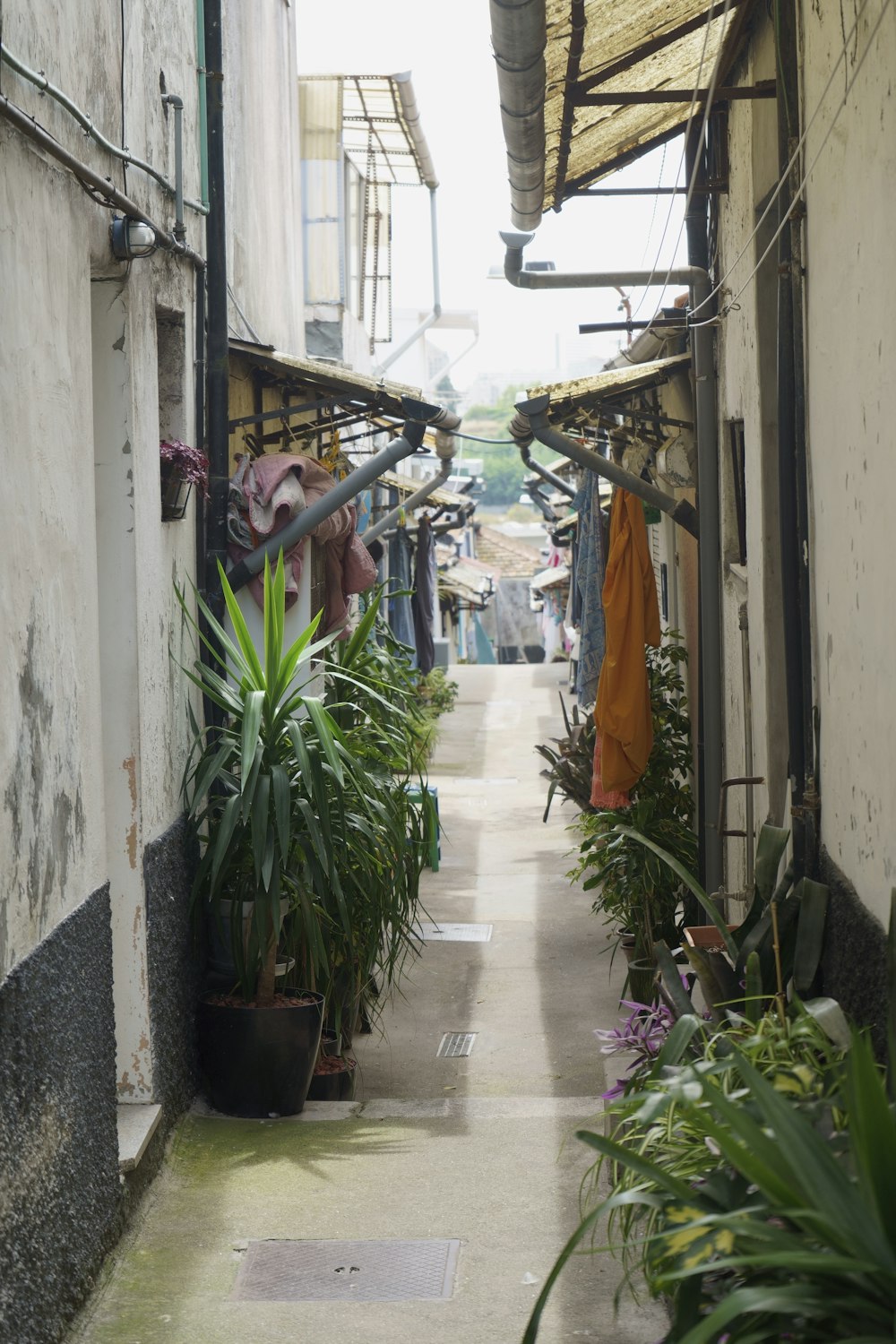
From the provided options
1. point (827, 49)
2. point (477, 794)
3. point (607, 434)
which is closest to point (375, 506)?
point (477, 794)

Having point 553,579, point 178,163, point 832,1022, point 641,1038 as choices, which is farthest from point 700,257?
point 553,579

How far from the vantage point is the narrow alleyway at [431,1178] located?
3723 mm

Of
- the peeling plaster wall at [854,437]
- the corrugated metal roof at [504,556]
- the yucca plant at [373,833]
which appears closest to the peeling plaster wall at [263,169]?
the yucca plant at [373,833]

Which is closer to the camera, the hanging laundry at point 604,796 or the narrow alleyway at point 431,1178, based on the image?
the narrow alleyway at point 431,1178

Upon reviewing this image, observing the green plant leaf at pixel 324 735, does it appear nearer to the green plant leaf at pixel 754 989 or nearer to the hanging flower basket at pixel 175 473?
the hanging flower basket at pixel 175 473

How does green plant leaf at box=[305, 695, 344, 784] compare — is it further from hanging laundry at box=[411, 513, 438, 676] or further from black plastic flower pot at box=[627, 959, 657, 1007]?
hanging laundry at box=[411, 513, 438, 676]

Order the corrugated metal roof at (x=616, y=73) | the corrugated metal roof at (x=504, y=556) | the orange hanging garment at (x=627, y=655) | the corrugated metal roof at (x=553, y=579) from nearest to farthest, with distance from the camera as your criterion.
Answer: the corrugated metal roof at (x=616, y=73) → the orange hanging garment at (x=627, y=655) → the corrugated metal roof at (x=553, y=579) → the corrugated metal roof at (x=504, y=556)

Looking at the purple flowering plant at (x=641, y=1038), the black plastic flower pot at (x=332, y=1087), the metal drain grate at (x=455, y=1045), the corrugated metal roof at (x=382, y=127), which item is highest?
the corrugated metal roof at (x=382, y=127)

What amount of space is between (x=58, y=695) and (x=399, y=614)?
41.7 feet

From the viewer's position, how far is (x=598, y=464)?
7254 mm

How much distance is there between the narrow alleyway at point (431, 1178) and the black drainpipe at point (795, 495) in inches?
55.9

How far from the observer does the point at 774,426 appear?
213 inches

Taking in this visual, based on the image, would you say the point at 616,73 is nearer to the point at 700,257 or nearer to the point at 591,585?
the point at 700,257

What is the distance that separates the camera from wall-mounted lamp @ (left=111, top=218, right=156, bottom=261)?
4.55m
